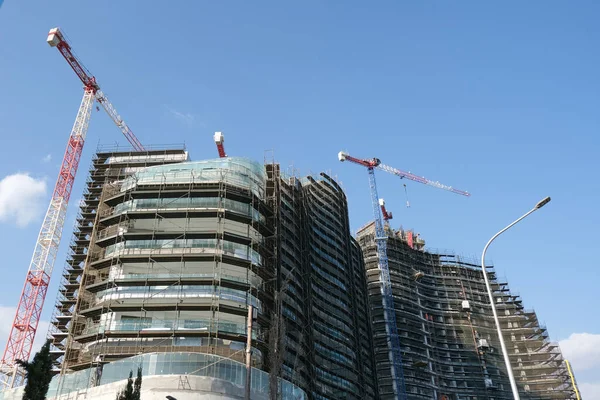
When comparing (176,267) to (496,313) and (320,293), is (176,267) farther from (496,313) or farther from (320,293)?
(496,313)

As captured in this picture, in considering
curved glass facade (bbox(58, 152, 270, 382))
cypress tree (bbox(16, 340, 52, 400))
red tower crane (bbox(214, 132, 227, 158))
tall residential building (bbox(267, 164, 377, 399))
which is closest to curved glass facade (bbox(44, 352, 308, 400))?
curved glass facade (bbox(58, 152, 270, 382))

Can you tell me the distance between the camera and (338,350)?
6775 cm

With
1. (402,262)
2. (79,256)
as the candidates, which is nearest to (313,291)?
(79,256)

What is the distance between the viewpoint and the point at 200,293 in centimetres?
4756

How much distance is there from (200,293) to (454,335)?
2894 inches

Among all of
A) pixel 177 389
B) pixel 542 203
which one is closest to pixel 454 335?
pixel 177 389

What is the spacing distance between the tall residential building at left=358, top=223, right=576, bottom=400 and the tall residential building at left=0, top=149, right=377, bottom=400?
103 feet

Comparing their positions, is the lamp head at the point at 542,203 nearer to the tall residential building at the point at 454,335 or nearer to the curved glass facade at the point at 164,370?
the curved glass facade at the point at 164,370

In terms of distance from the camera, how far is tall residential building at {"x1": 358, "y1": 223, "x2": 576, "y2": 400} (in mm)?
96000

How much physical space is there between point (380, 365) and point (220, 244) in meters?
57.0

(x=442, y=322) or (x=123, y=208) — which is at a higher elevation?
(x=442, y=322)

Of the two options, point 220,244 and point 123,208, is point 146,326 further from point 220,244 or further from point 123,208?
point 123,208

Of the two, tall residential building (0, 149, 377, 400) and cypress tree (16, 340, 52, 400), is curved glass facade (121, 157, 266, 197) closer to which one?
tall residential building (0, 149, 377, 400)

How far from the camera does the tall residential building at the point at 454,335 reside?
9600 centimetres
